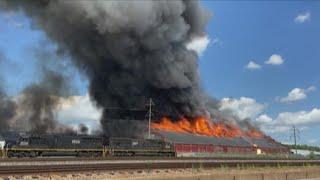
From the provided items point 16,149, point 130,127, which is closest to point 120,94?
point 130,127

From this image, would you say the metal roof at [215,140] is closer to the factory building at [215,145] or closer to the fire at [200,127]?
the factory building at [215,145]

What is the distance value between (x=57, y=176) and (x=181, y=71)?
57.5 m

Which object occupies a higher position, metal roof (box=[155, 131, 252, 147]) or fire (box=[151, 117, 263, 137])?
fire (box=[151, 117, 263, 137])

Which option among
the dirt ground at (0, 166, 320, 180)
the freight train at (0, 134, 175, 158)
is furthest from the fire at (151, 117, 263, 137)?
the dirt ground at (0, 166, 320, 180)

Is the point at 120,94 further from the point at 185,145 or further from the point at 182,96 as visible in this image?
the point at 185,145

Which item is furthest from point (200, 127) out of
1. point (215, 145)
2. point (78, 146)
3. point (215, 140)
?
point (78, 146)

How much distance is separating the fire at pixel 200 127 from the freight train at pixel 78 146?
15.2 metres

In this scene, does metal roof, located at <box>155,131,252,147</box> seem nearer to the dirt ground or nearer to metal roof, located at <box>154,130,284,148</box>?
metal roof, located at <box>154,130,284,148</box>

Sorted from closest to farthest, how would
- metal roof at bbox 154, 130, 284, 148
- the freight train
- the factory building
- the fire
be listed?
the freight train → the factory building → metal roof at bbox 154, 130, 284, 148 → the fire

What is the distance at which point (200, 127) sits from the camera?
86.5m

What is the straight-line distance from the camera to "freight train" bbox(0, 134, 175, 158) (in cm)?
4309

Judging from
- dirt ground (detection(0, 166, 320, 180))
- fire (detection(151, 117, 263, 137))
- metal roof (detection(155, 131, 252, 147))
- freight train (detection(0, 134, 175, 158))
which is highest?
fire (detection(151, 117, 263, 137))

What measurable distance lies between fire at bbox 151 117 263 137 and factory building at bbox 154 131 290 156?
3.14 m

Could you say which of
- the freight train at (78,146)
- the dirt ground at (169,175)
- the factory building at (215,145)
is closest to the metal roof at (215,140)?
the factory building at (215,145)
